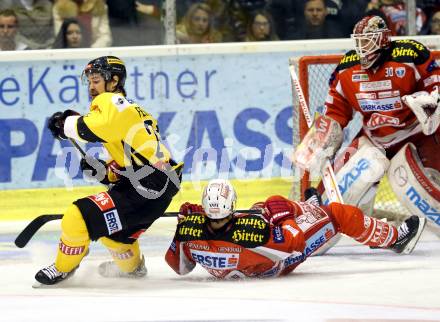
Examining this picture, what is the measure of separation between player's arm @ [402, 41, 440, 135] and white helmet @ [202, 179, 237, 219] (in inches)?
64.8

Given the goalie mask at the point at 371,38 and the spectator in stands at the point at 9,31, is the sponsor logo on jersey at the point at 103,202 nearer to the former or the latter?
the goalie mask at the point at 371,38

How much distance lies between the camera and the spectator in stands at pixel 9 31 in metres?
7.83

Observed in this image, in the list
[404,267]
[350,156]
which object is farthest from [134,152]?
[350,156]

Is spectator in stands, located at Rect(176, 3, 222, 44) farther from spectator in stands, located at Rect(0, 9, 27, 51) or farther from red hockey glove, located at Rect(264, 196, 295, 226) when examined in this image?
red hockey glove, located at Rect(264, 196, 295, 226)

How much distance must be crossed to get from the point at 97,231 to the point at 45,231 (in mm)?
2197

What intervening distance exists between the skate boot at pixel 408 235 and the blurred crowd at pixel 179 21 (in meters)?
2.48

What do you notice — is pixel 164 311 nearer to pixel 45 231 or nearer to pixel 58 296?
pixel 58 296

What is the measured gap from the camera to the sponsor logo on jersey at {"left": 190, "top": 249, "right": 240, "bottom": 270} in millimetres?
5117

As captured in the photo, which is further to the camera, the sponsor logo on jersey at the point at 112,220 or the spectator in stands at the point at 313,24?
the spectator in stands at the point at 313,24

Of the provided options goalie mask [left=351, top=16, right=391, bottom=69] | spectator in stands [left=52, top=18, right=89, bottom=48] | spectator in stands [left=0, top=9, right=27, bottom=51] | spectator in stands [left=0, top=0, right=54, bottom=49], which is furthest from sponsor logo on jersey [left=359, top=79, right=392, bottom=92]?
spectator in stands [left=0, top=9, right=27, bottom=51]

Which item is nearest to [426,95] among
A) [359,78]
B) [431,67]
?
[431,67]

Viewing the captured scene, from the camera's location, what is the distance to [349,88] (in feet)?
21.8

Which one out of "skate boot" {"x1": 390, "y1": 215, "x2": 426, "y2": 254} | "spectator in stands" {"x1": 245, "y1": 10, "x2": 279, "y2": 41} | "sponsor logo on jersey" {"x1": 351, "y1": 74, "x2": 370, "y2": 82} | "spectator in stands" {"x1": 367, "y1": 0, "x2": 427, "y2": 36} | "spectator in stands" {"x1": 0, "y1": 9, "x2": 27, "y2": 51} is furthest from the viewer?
"spectator in stands" {"x1": 367, "y1": 0, "x2": 427, "y2": 36}

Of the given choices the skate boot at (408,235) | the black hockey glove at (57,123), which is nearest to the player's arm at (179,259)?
the black hockey glove at (57,123)
